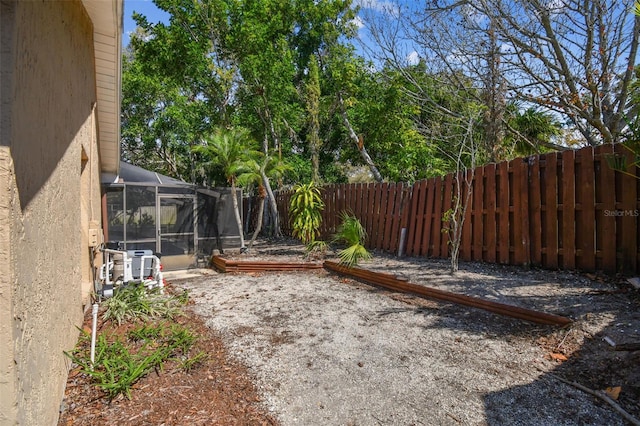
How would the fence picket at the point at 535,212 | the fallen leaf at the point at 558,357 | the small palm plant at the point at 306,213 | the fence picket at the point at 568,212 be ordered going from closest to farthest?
1. the fallen leaf at the point at 558,357
2. the fence picket at the point at 568,212
3. the fence picket at the point at 535,212
4. the small palm plant at the point at 306,213

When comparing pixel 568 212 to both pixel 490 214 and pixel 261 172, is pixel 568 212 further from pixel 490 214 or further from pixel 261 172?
pixel 261 172

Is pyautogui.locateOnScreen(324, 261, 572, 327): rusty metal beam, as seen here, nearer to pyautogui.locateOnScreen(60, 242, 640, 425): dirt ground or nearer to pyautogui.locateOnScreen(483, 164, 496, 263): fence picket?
pyautogui.locateOnScreen(60, 242, 640, 425): dirt ground

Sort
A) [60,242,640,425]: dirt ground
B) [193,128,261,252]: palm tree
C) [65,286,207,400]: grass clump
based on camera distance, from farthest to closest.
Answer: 1. [193,128,261,252]: palm tree
2. [65,286,207,400]: grass clump
3. [60,242,640,425]: dirt ground

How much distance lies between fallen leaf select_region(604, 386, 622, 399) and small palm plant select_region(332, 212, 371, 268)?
14.6 feet

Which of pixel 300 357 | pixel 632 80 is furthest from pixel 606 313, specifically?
pixel 632 80

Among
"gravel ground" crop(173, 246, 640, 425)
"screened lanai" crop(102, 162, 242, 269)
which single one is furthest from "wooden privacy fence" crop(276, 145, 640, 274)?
"screened lanai" crop(102, 162, 242, 269)

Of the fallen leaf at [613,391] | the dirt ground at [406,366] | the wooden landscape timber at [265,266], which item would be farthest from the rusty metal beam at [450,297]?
the fallen leaf at [613,391]

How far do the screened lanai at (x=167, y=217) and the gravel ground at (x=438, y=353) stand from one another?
14.7ft

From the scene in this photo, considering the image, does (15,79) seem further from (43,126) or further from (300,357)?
(300,357)

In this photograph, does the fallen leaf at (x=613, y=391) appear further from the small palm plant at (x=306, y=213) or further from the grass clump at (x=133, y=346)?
the small palm plant at (x=306, y=213)

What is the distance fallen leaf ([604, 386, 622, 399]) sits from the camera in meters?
2.52

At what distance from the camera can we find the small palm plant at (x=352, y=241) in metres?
7.00

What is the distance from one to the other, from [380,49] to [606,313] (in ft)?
29.7

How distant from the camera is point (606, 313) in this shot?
3.62 metres
